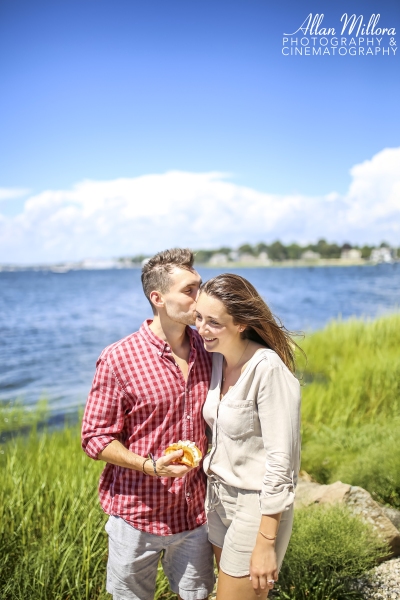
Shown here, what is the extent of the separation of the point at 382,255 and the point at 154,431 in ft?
199

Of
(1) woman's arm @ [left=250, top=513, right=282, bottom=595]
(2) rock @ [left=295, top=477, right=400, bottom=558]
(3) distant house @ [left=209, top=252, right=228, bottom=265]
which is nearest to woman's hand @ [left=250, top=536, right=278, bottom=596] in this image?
(1) woman's arm @ [left=250, top=513, right=282, bottom=595]

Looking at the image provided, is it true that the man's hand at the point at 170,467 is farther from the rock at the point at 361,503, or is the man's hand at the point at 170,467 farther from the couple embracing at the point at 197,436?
the rock at the point at 361,503

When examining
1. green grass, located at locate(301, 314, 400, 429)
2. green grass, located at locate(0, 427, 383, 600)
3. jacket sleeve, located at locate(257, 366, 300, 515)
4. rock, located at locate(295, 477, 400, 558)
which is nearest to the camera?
jacket sleeve, located at locate(257, 366, 300, 515)

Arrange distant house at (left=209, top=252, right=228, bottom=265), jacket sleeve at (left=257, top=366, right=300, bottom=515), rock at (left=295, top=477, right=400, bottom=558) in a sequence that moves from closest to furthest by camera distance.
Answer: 1. jacket sleeve at (left=257, top=366, right=300, bottom=515)
2. rock at (left=295, top=477, right=400, bottom=558)
3. distant house at (left=209, top=252, right=228, bottom=265)

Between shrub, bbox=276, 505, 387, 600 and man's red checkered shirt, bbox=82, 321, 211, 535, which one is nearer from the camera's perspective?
man's red checkered shirt, bbox=82, 321, 211, 535

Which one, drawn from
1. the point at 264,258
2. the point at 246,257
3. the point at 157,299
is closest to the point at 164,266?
the point at 157,299

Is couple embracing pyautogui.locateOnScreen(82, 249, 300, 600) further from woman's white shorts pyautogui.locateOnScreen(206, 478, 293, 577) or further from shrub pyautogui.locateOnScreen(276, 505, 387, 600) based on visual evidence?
shrub pyautogui.locateOnScreen(276, 505, 387, 600)

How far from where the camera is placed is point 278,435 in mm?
1692

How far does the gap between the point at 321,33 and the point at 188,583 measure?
585cm

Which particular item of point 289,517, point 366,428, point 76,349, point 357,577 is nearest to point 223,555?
point 289,517

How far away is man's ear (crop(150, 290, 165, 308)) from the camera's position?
6.47ft

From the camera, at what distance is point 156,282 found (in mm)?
1986

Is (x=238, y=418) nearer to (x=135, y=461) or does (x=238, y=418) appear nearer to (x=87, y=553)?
(x=135, y=461)

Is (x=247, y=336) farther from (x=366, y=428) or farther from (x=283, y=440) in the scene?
(x=366, y=428)
